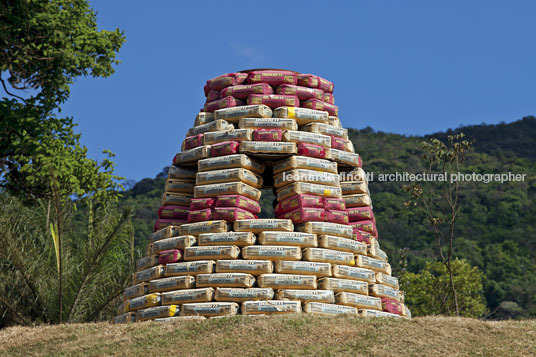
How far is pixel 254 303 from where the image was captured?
13.3 m

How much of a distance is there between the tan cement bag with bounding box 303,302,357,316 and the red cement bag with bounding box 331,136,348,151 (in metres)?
3.73

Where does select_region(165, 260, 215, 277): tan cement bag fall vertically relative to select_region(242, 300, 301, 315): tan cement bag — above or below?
above

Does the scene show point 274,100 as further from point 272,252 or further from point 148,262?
point 148,262

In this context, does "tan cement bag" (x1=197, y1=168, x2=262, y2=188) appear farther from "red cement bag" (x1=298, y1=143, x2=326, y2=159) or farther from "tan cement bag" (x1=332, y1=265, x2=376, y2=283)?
"tan cement bag" (x1=332, y1=265, x2=376, y2=283)

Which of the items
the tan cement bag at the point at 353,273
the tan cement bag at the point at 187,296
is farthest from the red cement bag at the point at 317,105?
the tan cement bag at the point at 187,296

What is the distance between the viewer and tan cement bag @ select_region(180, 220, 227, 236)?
14.3 meters

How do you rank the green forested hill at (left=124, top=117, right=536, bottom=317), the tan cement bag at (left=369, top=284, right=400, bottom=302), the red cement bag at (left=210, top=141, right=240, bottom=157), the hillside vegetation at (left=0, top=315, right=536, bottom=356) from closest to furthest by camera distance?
the hillside vegetation at (left=0, top=315, right=536, bottom=356) → the tan cement bag at (left=369, top=284, right=400, bottom=302) → the red cement bag at (left=210, top=141, right=240, bottom=157) → the green forested hill at (left=124, top=117, right=536, bottom=317)

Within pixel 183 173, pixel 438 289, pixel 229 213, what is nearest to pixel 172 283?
pixel 229 213

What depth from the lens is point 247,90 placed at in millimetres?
15859

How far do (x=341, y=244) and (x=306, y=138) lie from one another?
235 centimetres

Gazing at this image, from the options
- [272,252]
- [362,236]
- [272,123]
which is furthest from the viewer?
[362,236]

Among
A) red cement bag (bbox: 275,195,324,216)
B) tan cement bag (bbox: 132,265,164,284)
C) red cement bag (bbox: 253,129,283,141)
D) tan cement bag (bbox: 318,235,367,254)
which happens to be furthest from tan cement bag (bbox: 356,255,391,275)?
tan cement bag (bbox: 132,265,164,284)

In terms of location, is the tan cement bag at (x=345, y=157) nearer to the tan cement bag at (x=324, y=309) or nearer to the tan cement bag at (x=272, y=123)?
the tan cement bag at (x=272, y=123)

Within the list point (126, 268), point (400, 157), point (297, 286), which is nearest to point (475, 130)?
point (400, 157)
